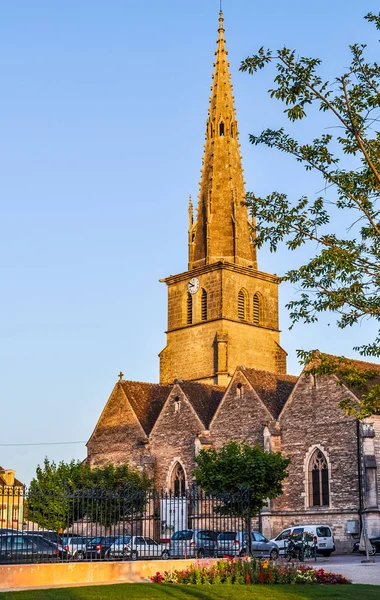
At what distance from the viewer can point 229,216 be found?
76438mm

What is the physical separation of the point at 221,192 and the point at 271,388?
1009 inches

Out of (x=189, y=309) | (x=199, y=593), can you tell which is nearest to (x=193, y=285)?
(x=189, y=309)

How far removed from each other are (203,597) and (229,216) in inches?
2242

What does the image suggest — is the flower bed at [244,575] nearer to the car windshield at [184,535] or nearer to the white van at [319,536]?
the car windshield at [184,535]

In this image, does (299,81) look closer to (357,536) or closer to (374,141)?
(374,141)

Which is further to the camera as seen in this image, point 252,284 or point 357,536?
point 252,284

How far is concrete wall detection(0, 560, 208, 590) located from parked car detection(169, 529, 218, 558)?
222cm

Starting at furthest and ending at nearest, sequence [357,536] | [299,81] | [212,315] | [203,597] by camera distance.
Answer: [212,315]
[357,536]
[203,597]
[299,81]

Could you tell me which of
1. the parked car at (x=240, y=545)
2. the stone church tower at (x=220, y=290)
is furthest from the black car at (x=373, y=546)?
the stone church tower at (x=220, y=290)

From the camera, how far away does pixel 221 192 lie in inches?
3054

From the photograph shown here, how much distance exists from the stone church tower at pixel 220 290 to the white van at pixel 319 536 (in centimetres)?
2635

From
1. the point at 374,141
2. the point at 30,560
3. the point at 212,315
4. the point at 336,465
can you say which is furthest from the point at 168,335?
the point at 374,141

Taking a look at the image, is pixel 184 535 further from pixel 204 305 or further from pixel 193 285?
pixel 193 285

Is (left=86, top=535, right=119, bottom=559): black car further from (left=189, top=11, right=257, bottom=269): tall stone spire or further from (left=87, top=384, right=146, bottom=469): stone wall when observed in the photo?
(left=189, top=11, right=257, bottom=269): tall stone spire
